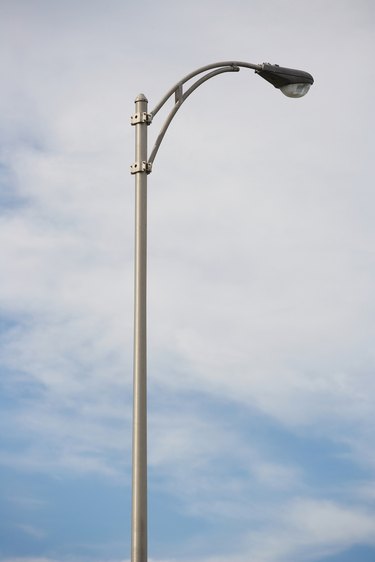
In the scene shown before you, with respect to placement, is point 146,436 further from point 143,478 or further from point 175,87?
point 175,87

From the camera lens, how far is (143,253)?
480 inches

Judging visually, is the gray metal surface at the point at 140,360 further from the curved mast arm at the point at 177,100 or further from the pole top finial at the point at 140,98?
the curved mast arm at the point at 177,100

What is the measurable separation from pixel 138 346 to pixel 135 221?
1506mm

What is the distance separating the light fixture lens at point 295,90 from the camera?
14.9 metres

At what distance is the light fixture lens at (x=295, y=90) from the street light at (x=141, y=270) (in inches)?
11.3

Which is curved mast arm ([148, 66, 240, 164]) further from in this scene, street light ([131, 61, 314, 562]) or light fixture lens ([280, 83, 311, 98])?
light fixture lens ([280, 83, 311, 98])

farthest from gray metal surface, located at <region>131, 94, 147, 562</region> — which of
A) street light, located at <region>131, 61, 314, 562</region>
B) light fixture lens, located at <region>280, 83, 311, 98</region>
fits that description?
light fixture lens, located at <region>280, 83, 311, 98</region>

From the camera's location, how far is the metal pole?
11.2m

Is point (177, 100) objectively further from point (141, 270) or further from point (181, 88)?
point (141, 270)

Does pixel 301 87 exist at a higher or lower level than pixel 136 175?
higher

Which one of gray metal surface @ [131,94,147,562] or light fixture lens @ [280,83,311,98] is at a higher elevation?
light fixture lens @ [280,83,311,98]

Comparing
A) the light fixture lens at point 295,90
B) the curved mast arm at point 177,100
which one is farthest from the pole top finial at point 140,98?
the light fixture lens at point 295,90

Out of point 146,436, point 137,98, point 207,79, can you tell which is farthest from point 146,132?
point 146,436

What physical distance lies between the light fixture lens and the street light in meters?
0.29
